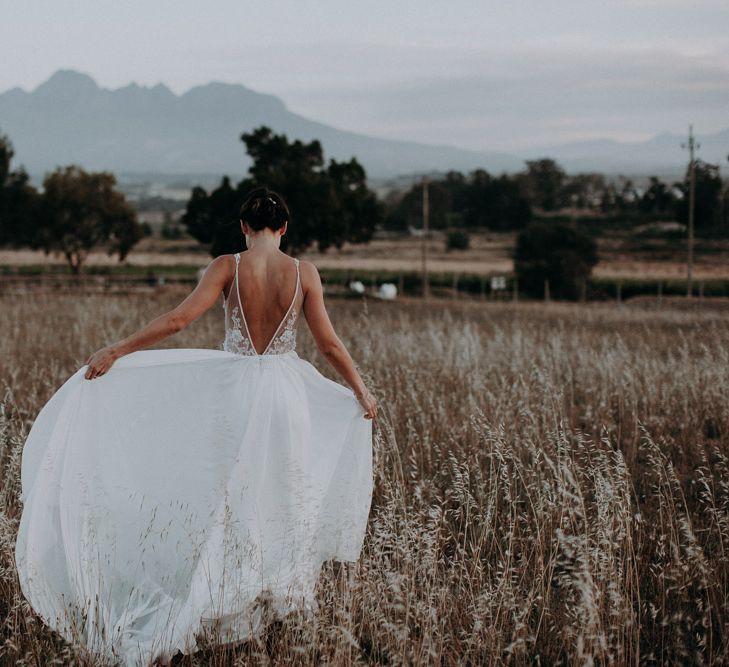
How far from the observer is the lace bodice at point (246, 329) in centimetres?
422

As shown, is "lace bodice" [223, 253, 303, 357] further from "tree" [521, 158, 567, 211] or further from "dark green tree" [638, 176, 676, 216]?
"tree" [521, 158, 567, 211]

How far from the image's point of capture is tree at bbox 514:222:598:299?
143 ft

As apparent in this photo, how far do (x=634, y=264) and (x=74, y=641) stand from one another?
61822mm

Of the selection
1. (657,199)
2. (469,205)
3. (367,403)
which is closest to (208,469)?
(367,403)

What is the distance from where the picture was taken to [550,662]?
3760mm

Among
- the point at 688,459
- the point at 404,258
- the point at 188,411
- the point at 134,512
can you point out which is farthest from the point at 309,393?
the point at 404,258

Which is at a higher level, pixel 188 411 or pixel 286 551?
pixel 188 411

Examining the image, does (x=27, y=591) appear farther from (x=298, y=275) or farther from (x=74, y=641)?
(x=298, y=275)

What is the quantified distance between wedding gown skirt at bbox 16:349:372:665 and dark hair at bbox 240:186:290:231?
2.33 feet

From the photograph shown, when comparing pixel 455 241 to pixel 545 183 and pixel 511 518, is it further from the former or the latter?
pixel 511 518

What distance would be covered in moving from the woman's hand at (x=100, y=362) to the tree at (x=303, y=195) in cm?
3791

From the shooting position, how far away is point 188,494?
4.10 m

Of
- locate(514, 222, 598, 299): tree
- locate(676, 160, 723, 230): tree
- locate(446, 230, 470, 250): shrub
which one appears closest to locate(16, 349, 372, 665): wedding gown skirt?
locate(514, 222, 598, 299): tree

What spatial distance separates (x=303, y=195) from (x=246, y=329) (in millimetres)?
40537
